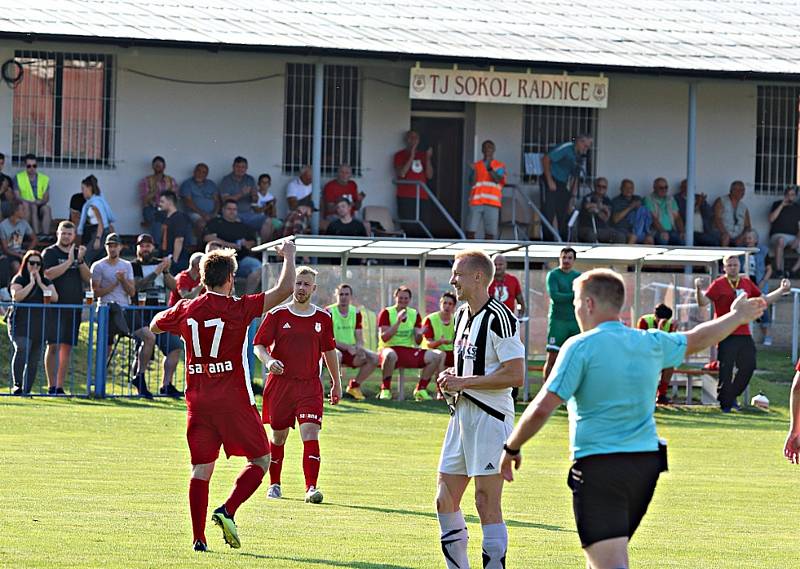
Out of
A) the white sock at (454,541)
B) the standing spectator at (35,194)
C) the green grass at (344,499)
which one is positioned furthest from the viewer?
the standing spectator at (35,194)

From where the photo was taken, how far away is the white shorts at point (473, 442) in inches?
339

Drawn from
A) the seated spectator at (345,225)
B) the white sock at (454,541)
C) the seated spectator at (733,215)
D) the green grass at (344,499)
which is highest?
the seated spectator at (733,215)

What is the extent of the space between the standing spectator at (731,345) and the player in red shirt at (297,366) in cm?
963

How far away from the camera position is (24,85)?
28.1 m

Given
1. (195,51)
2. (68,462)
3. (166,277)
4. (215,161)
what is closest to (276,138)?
(215,161)

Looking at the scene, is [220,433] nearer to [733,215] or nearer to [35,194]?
[35,194]

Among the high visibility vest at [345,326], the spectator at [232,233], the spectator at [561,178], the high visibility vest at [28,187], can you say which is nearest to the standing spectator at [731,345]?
the high visibility vest at [345,326]

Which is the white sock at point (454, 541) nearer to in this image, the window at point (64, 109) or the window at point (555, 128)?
the window at point (64, 109)

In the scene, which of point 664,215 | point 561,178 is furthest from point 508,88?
point 664,215

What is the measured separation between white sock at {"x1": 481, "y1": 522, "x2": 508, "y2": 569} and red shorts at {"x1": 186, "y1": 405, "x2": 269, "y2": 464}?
1.90 metres

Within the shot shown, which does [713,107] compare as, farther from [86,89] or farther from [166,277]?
[166,277]

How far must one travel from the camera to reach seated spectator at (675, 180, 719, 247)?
29750 millimetres

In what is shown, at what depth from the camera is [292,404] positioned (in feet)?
41.2

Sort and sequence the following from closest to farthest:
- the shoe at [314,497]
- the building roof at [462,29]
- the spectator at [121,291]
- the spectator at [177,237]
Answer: the shoe at [314,497] → the spectator at [121,291] → the spectator at [177,237] → the building roof at [462,29]
